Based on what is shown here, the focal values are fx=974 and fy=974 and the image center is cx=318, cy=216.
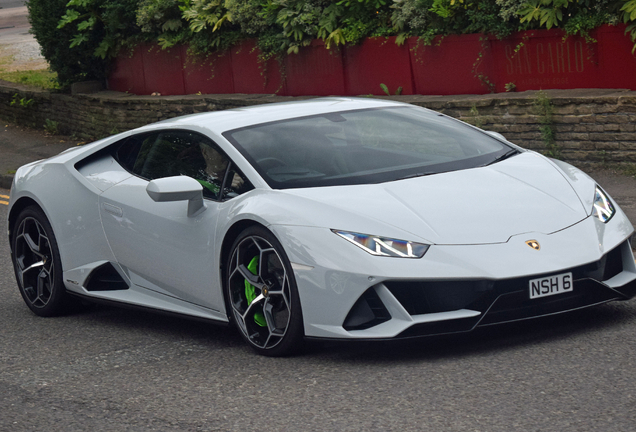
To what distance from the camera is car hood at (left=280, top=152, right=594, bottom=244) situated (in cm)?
454

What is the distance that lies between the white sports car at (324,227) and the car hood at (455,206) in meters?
0.01

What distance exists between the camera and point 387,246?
176 inches

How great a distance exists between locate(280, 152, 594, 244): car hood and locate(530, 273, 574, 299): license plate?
0.25m

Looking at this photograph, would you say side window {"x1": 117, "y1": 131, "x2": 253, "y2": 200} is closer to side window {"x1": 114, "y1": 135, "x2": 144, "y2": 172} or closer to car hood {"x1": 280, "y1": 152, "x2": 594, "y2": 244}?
side window {"x1": 114, "y1": 135, "x2": 144, "y2": 172}

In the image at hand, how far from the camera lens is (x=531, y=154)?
224 inches

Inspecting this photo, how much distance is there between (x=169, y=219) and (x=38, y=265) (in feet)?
5.27

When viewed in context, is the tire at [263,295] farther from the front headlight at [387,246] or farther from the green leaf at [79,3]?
the green leaf at [79,3]

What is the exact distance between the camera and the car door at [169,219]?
17.3 ft

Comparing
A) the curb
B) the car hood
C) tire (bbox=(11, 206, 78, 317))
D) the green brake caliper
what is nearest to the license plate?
the car hood

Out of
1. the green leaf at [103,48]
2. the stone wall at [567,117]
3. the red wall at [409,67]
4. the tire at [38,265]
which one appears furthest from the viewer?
the green leaf at [103,48]

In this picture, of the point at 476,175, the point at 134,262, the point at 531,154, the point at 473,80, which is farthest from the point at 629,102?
the point at 134,262

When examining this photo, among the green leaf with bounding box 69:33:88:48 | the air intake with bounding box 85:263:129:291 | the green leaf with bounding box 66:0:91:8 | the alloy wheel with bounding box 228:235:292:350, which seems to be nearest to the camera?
the alloy wheel with bounding box 228:235:292:350

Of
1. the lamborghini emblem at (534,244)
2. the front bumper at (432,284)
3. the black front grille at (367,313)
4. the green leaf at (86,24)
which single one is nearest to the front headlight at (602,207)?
the front bumper at (432,284)

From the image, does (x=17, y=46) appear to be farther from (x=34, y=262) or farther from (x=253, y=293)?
(x=253, y=293)
